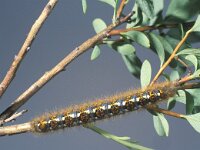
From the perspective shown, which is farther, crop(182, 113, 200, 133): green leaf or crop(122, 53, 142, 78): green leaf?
crop(122, 53, 142, 78): green leaf

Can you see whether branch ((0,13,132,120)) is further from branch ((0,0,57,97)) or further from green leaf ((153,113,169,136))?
green leaf ((153,113,169,136))

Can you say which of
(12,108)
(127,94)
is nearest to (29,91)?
(12,108)

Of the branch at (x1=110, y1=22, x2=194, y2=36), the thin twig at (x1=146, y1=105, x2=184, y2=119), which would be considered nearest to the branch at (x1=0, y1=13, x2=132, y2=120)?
the branch at (x1=110, y1=22, x2=194, y2=36)

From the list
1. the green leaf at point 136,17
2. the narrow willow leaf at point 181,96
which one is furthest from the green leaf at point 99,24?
the narrow willow leaf at point 181,96

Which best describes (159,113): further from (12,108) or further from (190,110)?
(12,108)

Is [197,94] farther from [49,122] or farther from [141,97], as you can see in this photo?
[49,122]

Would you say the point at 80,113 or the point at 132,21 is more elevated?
the point at 132,21

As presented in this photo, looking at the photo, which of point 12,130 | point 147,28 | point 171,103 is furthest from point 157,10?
point 12,130

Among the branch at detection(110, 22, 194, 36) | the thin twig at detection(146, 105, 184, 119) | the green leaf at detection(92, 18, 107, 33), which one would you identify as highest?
the green leaf at detection(92, 18, 107, 33)
